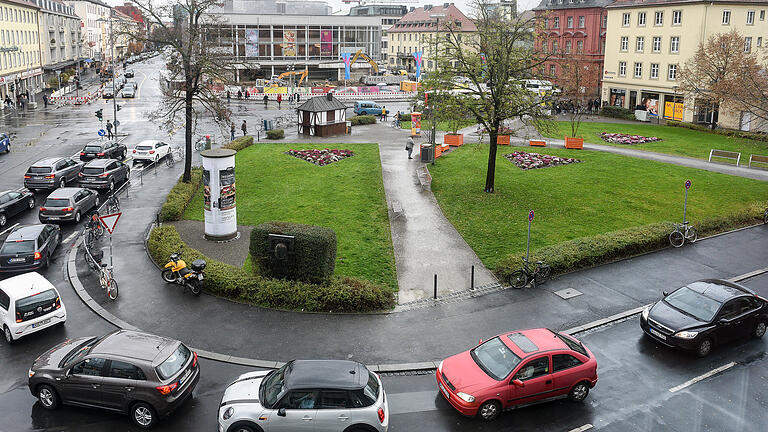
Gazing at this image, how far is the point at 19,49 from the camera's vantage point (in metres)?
74.4

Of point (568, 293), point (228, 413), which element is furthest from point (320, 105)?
point (228, 413)

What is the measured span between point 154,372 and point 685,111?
193 feet

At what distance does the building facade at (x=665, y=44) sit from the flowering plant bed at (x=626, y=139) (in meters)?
8.50

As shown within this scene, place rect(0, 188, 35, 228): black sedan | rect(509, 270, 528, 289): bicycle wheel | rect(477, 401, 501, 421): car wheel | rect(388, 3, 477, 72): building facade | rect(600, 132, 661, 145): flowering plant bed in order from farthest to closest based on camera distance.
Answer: rect(388, 3, 477, 72): building facade < rect(600, 132, 661, 145): flowering plant bed < rect(0, 188, 35, 228): black sedan < rect(509, 270, 528, 289): bicycle wheel < rect(477, 401, 501, 421): car wheel

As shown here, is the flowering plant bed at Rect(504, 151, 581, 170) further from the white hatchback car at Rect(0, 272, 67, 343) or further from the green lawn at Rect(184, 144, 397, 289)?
the white hatchback car at Rect(0, 272, 67, 343)

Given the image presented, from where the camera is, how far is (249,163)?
37.3 metres

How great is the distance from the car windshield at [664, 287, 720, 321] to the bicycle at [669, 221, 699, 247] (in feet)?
22.3

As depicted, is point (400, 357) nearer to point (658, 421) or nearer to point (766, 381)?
point (658, 421)

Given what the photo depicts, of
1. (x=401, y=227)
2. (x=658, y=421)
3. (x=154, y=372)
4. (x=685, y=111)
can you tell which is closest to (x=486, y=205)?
(x=401, y=227)

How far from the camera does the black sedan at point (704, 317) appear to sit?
15016 mm

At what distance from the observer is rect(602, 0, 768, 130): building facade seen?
55219 millimetres

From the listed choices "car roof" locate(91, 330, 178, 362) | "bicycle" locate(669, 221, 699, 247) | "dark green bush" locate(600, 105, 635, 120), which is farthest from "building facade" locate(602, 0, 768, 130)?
"car roof" locate(91, 330, 178, 362)

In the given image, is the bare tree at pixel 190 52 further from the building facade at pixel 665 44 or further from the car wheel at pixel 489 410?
the building facade at pixel 665 44

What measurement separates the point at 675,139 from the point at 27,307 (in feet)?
153
